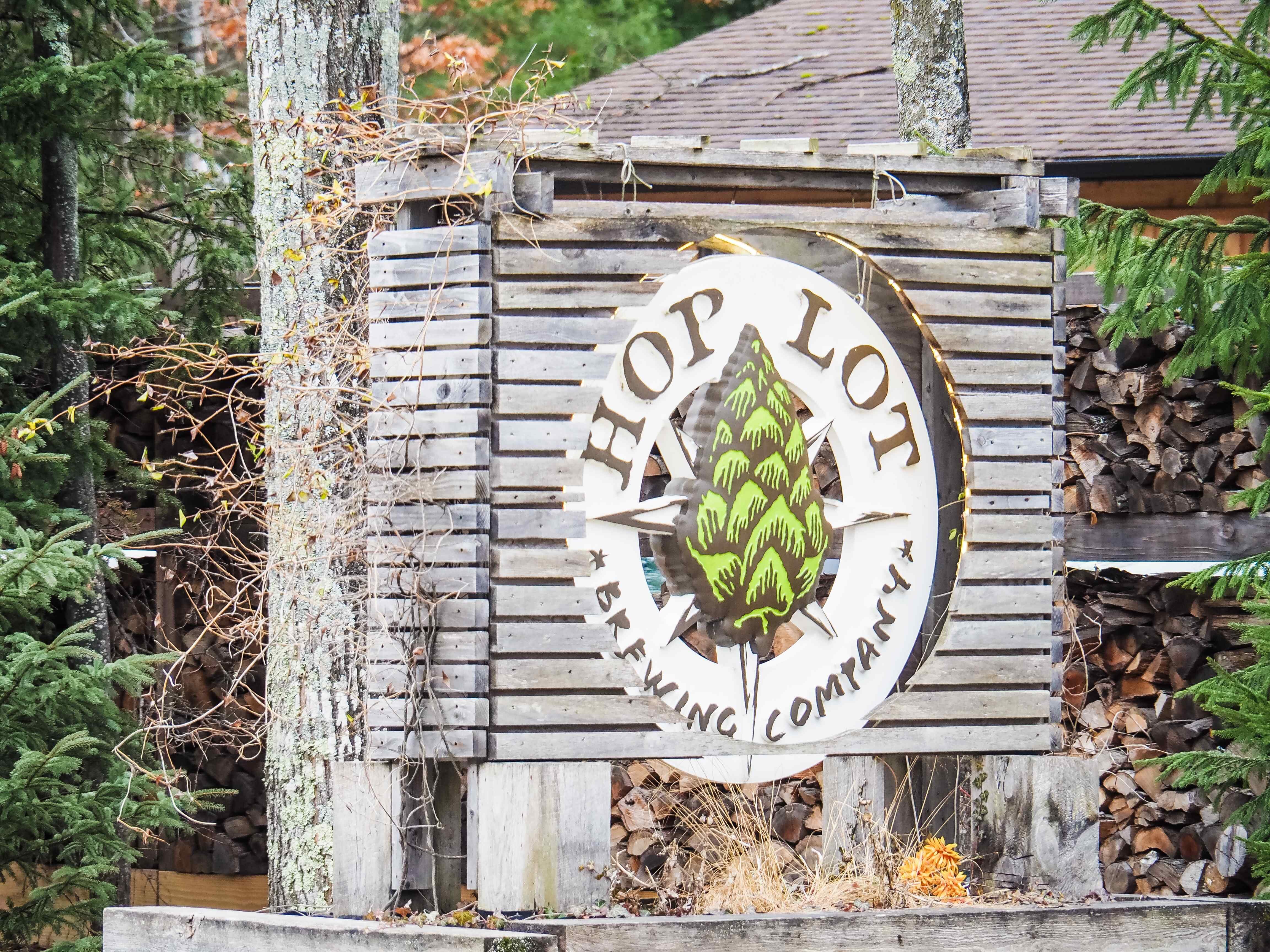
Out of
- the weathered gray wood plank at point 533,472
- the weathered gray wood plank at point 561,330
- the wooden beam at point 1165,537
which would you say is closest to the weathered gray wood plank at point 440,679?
the weathered gray wood plank at point 533,472

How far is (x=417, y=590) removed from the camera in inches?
155

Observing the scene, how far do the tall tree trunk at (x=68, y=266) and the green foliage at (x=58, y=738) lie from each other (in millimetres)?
416

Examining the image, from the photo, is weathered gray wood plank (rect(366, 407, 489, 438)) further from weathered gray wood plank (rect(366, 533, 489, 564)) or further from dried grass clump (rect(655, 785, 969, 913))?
dried grass clump (rect(655, 785, 969, 913))

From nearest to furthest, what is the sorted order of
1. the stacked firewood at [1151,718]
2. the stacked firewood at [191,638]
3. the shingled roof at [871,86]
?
the stacked firewood at [1151,718] < the stacked firewood at [191,638] < the shingled roof at [871,86]

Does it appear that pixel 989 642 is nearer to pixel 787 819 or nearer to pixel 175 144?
pixel 787 819

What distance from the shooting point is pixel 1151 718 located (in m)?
6.45

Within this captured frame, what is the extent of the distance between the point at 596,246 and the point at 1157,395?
3.30m

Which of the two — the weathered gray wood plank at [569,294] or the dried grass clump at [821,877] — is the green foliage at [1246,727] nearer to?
the dried grass clump at [821,877]

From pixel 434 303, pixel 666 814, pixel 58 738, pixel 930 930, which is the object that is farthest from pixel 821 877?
pixel 58 738

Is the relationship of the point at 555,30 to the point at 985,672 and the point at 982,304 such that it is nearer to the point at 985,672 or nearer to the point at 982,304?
the point at 982,304

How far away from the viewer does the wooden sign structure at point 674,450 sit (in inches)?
156

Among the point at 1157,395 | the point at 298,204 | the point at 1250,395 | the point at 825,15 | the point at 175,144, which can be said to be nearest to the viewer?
the point at 1250,395

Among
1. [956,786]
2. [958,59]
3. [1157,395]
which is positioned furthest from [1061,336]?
[958,59]

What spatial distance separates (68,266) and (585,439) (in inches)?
145
